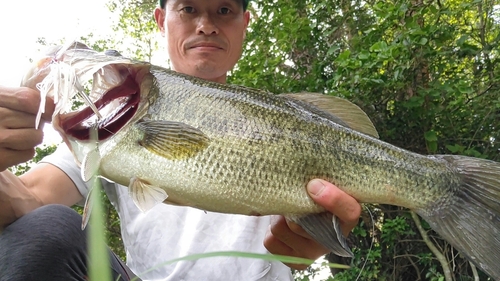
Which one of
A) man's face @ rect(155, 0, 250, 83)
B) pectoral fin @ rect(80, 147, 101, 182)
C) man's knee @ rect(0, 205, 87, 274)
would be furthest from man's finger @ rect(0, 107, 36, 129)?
man's face @ rect(155, 0, 250, 83)

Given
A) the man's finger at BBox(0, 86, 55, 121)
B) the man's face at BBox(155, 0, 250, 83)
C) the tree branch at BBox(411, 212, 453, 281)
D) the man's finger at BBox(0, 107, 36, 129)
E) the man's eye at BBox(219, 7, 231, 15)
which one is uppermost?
the man's eye at BBox(219, 7, 231, 15)

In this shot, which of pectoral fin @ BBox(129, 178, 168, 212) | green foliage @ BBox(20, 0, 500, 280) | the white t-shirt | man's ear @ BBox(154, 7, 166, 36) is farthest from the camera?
green foliage @ BBox(20, 0, 500, 280)

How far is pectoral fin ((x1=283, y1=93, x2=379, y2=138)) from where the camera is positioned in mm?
1760

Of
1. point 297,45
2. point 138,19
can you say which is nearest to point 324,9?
point 297,45

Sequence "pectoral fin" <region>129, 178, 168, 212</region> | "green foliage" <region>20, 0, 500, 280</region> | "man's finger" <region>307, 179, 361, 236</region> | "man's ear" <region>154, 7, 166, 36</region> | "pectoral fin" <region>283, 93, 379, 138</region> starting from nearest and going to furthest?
"pectoral fin" <region>129, 178, 168, 212</region> → "man's finger" <region>307, 179, 361, 236</region> → "pectoral fin" <region>283, 93, 379, 138</region> → "man's ear" <region>154, 7, 166, 36</region> → "green foliage" <region>20, 0, 500, 280</region>

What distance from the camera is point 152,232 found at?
2.25 metres

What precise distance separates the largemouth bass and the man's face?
108 centimetres

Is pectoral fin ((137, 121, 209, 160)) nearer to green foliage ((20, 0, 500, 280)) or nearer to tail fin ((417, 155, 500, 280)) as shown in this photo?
tail fin ((417, 155, 500, 280))

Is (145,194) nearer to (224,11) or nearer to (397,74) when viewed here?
(224,11)

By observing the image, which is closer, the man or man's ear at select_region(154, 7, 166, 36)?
the man

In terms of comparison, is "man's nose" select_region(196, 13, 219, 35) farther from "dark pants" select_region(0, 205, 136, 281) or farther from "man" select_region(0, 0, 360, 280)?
"dark pants" select_region(0, 205, 136, 281)

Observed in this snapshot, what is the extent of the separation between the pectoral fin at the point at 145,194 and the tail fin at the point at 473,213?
94 cm

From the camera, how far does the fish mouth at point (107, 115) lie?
4.90 feet

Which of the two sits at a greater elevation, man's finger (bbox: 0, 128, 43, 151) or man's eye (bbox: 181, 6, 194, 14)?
man's eye (bbox: 181, 6, 194, 14)
